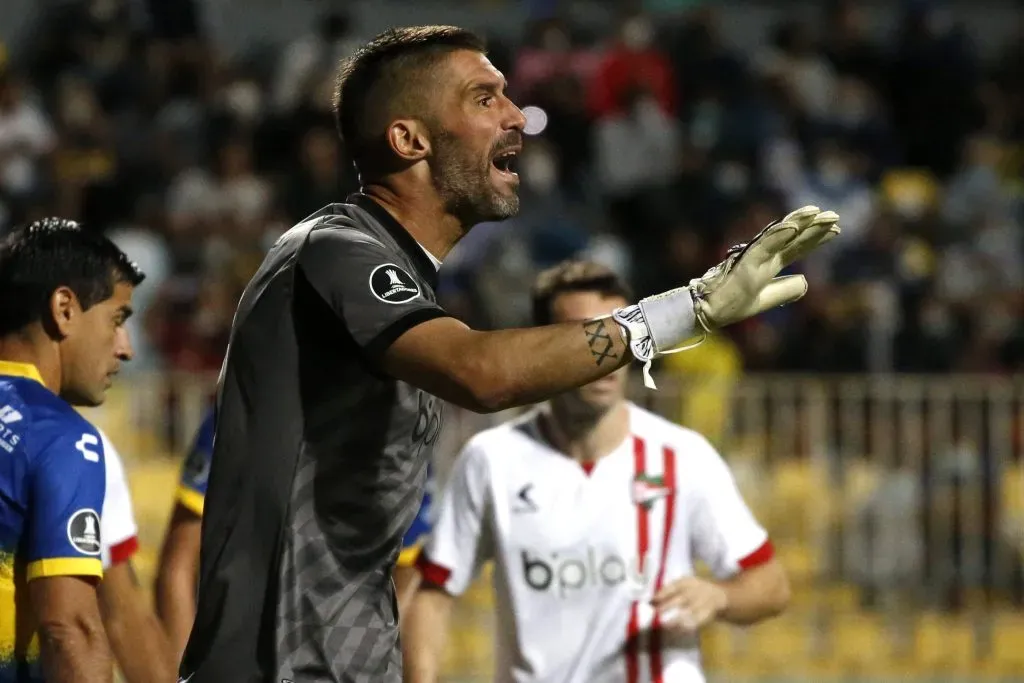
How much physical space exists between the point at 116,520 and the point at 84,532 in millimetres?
970

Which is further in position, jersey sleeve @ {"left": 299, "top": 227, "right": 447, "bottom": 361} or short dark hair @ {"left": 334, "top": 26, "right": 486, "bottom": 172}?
short dark hair @ {"left": 334, "top": 26, "right": 486, "bottom": 172}

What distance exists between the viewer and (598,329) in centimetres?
348

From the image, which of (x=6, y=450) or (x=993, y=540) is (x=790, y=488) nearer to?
(x=993, y=540)

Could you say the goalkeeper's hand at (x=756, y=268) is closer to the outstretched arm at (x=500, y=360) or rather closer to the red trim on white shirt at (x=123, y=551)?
the outstretched arm at (x=500, y=360)

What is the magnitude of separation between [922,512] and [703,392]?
1656mm

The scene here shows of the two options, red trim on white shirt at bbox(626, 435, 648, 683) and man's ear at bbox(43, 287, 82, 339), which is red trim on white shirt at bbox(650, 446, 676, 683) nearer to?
red trim on white shirt at bbox(626, 435, 648, 683)

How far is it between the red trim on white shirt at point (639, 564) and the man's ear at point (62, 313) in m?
2.01

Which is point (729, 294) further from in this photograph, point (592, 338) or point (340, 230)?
point (340, 230)

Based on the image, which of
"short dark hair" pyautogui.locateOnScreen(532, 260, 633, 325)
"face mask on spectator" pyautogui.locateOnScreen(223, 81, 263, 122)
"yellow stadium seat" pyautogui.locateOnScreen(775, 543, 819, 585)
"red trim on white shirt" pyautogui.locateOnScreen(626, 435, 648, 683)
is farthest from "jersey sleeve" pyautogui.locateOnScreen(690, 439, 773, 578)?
"face mask on spectator" pyautogui.locateOnScreen(223, 81, 263, 122)

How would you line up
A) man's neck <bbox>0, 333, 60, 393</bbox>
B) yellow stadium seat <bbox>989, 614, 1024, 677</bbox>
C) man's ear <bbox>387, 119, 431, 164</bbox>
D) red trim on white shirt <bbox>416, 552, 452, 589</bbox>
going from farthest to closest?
yellow stadium seat <bbox>989, 614, 1024, 677</bbox> → red trim on white shirt <bbox>416, 552, 452, 589</bbox> → man's neck <bbox>0, 333, 60, 393</bbox> → man's ear <bbox>387, 119, 431, 164</bbox>

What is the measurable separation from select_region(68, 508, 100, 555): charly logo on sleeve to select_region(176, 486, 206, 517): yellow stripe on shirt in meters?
1.83

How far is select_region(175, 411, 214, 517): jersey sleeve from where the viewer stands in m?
6.06

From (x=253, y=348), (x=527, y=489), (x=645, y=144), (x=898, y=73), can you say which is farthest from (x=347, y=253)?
(x=898, y=73)

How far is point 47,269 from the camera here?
14.8 ft
